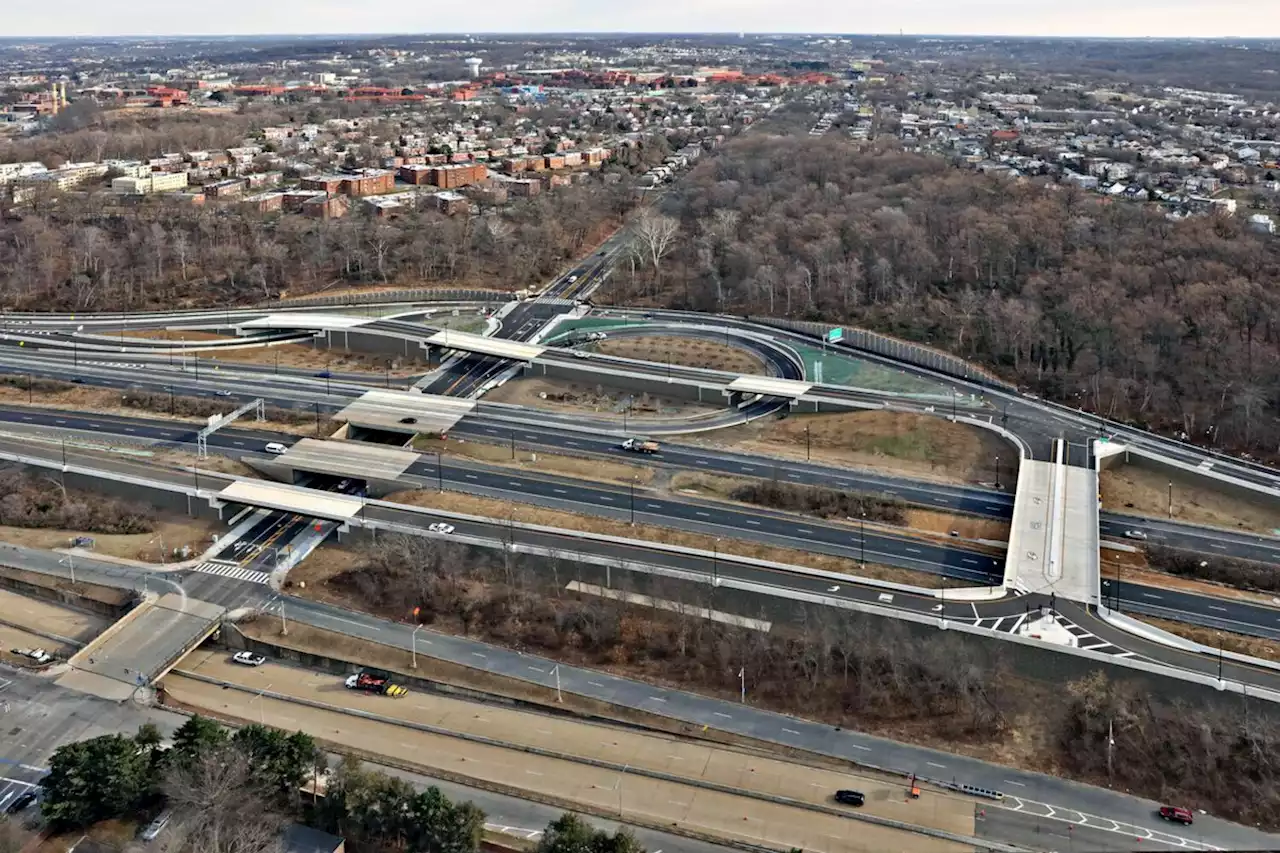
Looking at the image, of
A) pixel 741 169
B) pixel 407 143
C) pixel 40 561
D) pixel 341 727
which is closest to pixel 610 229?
pixel 741 169

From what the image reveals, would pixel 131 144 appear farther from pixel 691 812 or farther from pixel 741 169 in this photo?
pixel 691 812

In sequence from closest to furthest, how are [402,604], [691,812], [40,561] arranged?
1. [691,812]
2. [402,604]
3. [40,561]

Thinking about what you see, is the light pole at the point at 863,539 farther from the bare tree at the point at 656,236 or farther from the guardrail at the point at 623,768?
the bare tree at the point at 656,236

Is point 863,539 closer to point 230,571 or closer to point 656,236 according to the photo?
point 230,571

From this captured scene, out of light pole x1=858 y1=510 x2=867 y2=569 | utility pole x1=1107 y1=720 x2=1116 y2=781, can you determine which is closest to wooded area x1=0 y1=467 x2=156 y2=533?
light pole x1=858 y1=510 x2=867 y2=569

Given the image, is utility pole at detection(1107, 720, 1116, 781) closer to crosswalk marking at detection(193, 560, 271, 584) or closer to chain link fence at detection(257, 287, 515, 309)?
crosswalk marking at detection(193, 560, 271, 584)

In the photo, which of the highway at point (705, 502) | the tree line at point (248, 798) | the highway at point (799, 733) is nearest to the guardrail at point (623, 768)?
the highway at point (799, 733)

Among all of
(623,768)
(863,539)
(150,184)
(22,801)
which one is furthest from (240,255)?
(623,768)
